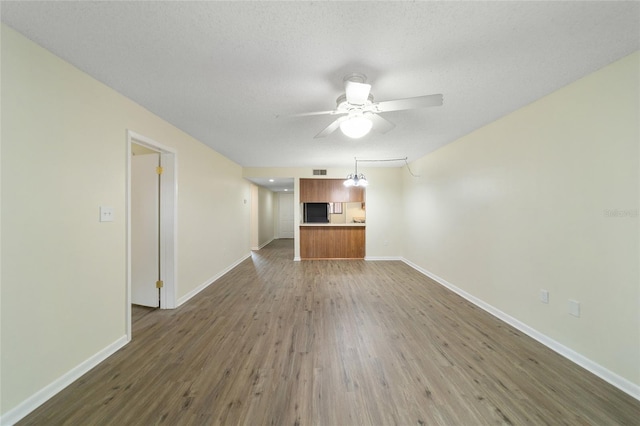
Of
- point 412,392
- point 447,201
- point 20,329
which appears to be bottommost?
point 412,392

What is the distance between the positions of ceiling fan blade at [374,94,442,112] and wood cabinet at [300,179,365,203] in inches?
160

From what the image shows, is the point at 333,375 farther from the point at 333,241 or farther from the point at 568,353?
the point at 333,241

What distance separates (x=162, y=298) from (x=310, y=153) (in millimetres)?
3234

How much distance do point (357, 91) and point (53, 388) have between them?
3.00m

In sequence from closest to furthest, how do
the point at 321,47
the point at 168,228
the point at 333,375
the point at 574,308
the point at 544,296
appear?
the point at 321,47 → the point at 333,375 → the point at 574,308 → the point at 544,296 → the point at 168,228

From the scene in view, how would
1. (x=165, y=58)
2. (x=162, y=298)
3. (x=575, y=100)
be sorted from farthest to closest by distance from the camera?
(x=162, y=298), (x=575, y=100), (x=165, y=58)

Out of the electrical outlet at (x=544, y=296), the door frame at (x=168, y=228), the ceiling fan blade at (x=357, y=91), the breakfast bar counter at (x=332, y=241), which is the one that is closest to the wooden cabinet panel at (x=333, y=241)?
the breakfast bar counter at (x=332, y=241)

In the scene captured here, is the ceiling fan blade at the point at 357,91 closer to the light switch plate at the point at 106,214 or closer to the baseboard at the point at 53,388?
the light switch plate at the point at 106,214

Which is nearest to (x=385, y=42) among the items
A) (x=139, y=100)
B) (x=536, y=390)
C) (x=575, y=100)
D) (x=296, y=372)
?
(x=575, y=100)

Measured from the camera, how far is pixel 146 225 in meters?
2.93

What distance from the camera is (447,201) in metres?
3.68

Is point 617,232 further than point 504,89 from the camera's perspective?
No

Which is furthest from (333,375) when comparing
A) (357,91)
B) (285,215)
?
(285,215)

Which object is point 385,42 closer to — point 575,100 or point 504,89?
point 504,89
